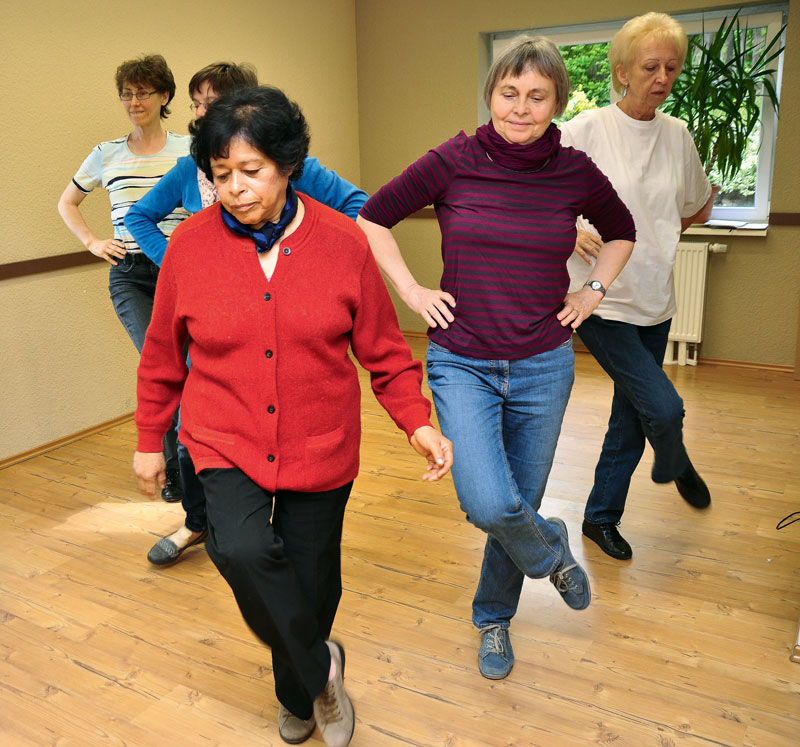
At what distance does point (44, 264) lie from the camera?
12.6 feet

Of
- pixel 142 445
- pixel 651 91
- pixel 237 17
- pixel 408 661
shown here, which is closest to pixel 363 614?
pixel 408 661

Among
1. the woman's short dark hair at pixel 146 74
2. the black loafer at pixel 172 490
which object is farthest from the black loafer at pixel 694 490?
the woman's short dark hair at pixel 146 74

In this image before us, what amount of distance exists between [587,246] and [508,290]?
646mm

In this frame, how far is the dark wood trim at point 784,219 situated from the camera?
466 centimetres

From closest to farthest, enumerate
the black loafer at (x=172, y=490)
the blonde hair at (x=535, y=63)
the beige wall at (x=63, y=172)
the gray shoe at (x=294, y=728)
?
the blonde hair at (x=535, y=63)
the gray shoe at (x=294, y=728)
the black loafer at (x=172, y=490)
the beige wall at (x=63, y=172)

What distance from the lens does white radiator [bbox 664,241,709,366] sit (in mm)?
4852

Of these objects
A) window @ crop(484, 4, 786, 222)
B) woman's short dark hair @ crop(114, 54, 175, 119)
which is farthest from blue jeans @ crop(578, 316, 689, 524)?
window @ crop(484, 4, 786, 222)

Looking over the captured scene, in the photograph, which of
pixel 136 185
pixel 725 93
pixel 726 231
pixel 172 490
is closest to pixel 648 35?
pixel 136 185

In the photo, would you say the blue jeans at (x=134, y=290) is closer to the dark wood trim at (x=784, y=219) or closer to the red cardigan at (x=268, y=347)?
the red cardigan at (x=268, y=347)

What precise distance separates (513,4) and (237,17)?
5.78 ft

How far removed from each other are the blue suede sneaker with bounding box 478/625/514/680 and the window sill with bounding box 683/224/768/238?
3.25 metres

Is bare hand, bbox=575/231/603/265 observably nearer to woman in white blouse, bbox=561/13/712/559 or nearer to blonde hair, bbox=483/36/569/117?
woman in white blouse, bbox=561/13/712/559

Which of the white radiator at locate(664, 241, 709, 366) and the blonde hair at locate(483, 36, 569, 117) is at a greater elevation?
the blonde hair at locate(483, 36, 569, 117)

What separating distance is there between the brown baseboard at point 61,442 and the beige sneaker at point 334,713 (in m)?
2.53
